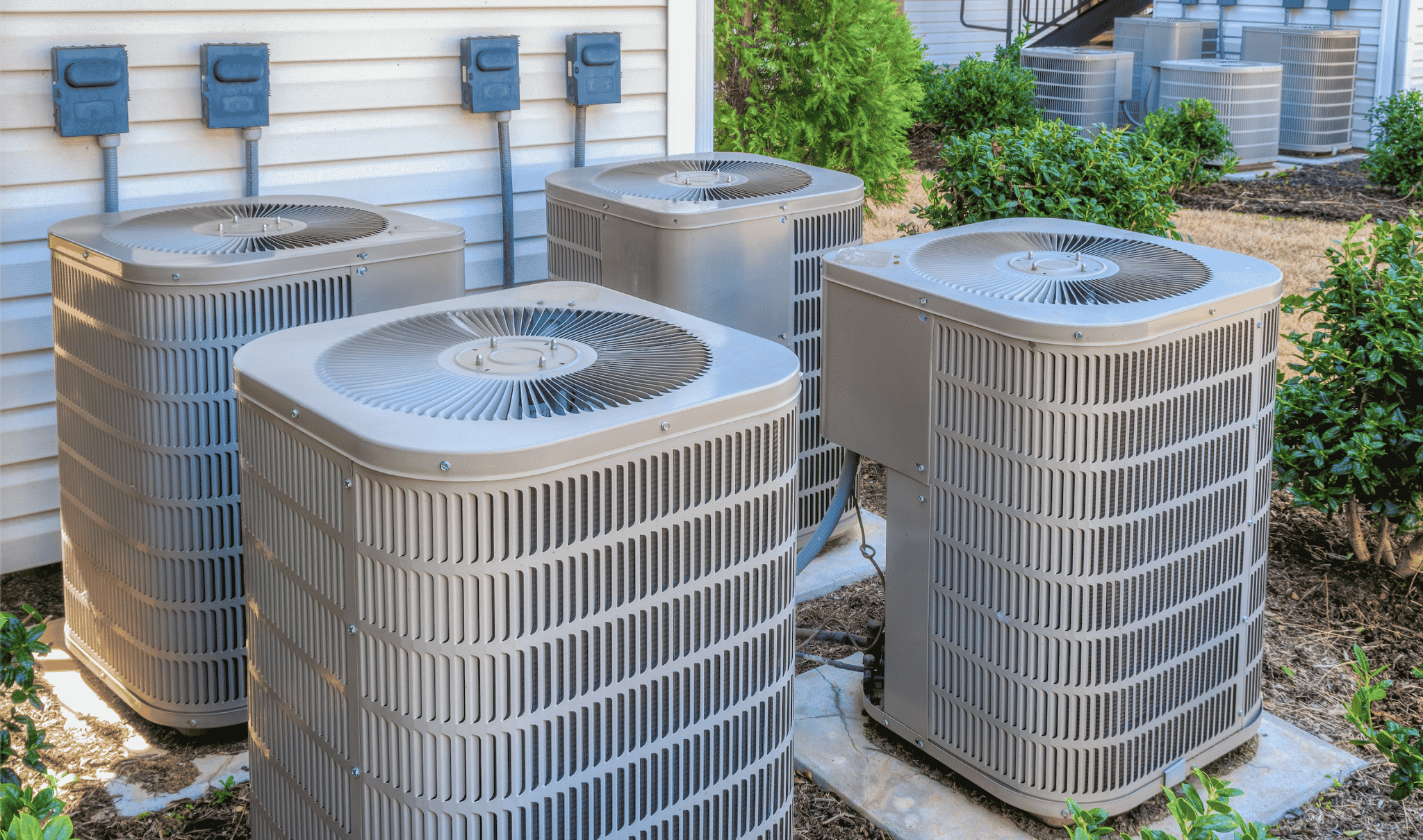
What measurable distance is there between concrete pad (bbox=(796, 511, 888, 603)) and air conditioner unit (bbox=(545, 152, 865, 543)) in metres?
0.14

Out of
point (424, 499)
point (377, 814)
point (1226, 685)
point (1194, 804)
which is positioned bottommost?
Answer: point (1226, 685)

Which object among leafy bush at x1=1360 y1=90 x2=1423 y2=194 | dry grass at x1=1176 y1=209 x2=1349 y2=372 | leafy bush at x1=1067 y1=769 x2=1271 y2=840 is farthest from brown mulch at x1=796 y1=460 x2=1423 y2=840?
leafy bush at x1=1360 y1=90 x2=1423 y2=194

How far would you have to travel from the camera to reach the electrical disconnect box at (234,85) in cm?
417

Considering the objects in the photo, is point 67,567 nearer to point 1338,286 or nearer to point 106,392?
point 106,392

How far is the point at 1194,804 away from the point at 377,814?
1.27 meters

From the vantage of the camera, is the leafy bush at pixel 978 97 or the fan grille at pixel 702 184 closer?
the fan grille at pixel 702 184

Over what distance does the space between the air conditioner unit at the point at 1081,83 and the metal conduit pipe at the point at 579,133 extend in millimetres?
9680

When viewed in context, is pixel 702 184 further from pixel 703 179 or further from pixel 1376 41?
pixel 1376 41

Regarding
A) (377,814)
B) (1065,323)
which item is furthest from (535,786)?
(1065,323)

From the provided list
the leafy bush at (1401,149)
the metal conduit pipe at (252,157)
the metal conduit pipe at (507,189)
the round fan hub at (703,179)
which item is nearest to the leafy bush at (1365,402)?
the round fan hub at (703,179)

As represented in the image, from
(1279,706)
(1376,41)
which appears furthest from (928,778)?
(1376,41)

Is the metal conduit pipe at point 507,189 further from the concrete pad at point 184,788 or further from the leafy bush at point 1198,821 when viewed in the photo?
the leafy bush at point 1198,821

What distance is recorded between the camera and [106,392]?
10.7ft

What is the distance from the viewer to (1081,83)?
45.5ft
